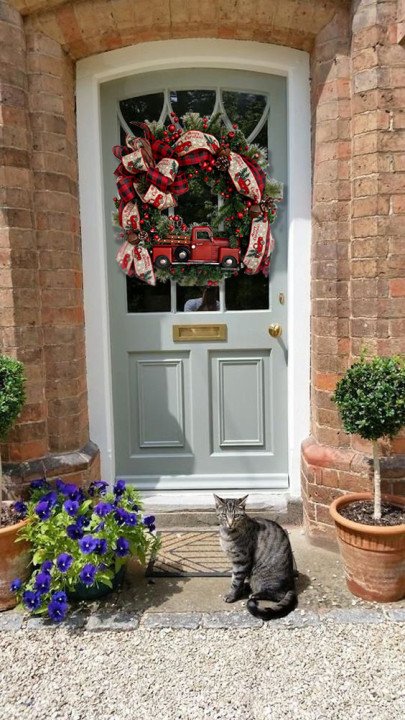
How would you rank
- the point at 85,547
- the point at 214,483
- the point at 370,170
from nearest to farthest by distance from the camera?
the point at 85,547 → the point at 370,170 → the point at 214,483

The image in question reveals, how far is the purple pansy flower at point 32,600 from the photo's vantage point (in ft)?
8.79

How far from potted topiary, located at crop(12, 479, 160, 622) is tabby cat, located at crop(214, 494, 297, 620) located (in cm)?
46

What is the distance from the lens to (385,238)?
3.04 m

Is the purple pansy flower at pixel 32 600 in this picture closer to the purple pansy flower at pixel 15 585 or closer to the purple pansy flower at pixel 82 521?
the purple pansy flower at pixel 15 585

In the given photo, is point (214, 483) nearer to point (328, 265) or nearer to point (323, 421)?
point (323, 421)

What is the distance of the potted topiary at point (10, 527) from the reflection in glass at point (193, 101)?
1917mm

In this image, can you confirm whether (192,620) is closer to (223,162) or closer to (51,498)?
(51,498)

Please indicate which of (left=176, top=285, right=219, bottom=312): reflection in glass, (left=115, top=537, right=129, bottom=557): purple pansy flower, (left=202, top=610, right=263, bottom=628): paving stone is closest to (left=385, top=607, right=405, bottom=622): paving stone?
(left=202, top=610, right=263, bottom=628): paving stone

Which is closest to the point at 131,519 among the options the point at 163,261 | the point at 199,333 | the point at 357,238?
the point at 199,333

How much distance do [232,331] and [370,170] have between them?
1.28 m

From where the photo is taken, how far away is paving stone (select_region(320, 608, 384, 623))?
2.67 meters

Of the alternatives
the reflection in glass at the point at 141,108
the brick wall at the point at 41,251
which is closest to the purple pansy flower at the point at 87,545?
the brick wall at the point at 41,251

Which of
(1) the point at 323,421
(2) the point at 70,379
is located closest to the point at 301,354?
(1) the point at 323,421

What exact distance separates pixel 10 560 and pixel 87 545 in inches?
18.6
